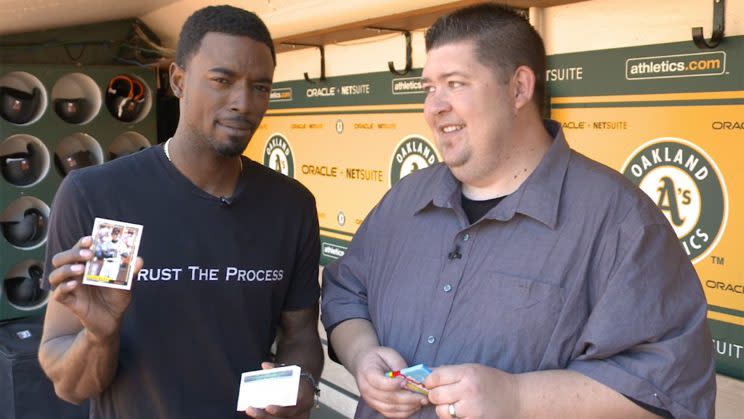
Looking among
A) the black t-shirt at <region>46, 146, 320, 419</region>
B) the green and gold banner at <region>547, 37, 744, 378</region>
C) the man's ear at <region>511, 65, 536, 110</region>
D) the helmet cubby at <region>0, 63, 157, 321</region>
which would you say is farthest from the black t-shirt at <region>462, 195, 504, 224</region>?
the helmet cubby at <region>0, 63, 157, 321</region>

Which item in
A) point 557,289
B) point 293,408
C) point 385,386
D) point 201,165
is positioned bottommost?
point 293,408

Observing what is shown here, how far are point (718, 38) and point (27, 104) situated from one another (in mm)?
4485

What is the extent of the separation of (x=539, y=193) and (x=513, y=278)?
0.19 metres

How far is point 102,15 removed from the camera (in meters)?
Answer: 5.49

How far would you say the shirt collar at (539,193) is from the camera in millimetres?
1662

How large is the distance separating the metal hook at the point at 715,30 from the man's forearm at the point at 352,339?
137cm

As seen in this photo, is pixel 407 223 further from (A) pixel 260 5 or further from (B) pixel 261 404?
(A) pixel 260 5

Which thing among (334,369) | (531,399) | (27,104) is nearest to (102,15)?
(27,104)

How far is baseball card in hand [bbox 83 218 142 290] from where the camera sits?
1546 mm

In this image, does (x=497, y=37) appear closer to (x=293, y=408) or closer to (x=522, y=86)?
(x=522, y=86)

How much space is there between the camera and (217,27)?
1874 mm

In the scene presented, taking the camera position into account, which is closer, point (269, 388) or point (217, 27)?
point (269, 388)

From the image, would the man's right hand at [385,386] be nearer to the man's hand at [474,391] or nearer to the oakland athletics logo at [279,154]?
the man's hand at [474,391]


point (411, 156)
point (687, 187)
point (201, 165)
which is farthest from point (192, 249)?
point (411, 156)
